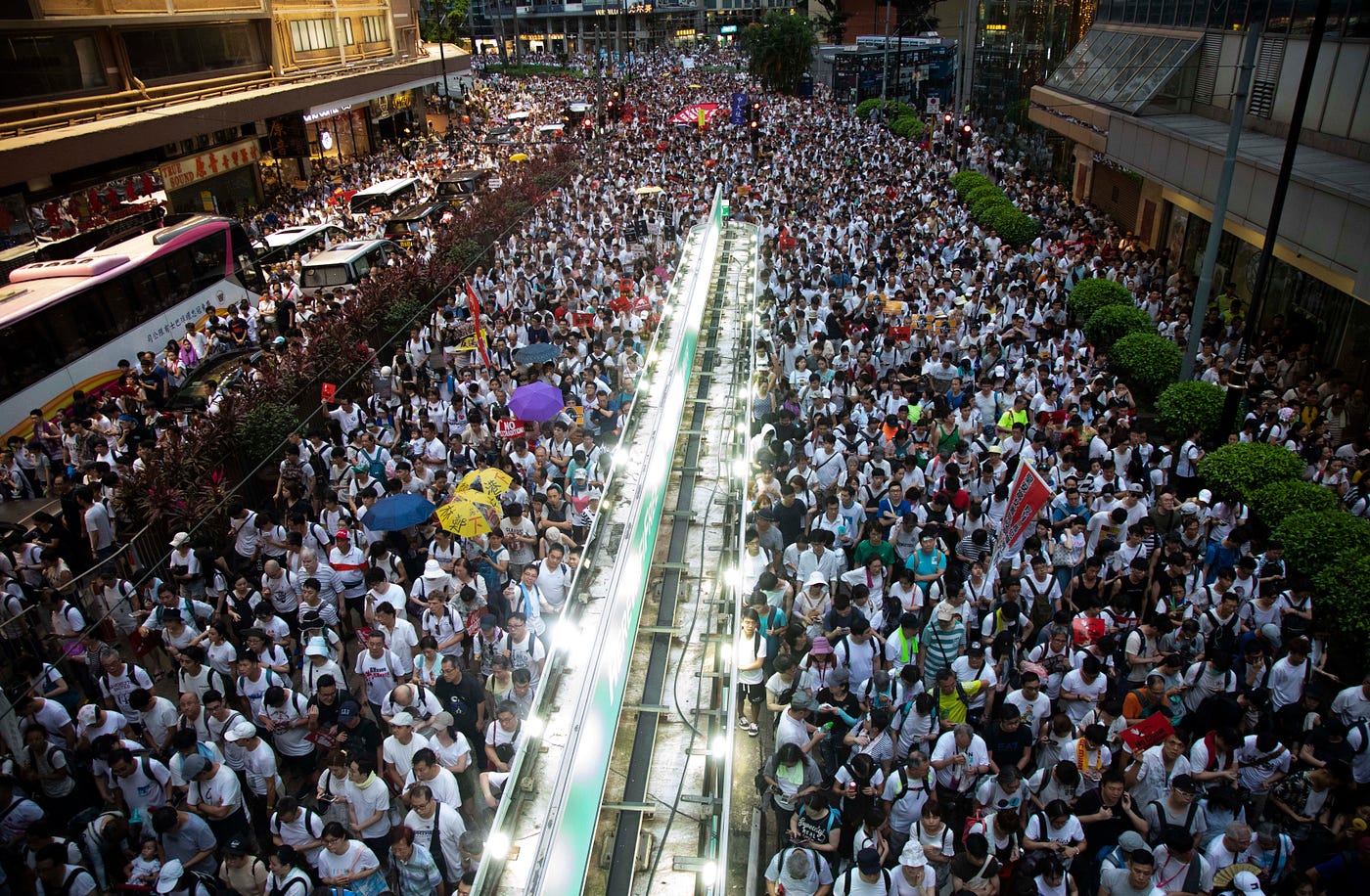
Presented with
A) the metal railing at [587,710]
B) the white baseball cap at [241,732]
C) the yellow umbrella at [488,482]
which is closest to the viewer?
the metal railing at [587,710]

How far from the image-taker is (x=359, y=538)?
8398 millimetres

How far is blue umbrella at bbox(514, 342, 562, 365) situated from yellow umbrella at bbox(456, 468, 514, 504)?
4481 millimetres

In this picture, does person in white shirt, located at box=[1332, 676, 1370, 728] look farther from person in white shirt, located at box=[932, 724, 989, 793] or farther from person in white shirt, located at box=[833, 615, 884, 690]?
person in white shirt, located at box=[833, 615, 884, 690]

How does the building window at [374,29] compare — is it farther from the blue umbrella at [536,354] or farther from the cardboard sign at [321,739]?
the cardboard sign at [321,739]

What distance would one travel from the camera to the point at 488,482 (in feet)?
27.2

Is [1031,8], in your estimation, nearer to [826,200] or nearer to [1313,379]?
[826,200]

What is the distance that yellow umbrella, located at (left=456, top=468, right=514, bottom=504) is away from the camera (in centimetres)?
826

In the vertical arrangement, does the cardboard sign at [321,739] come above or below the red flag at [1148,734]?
below

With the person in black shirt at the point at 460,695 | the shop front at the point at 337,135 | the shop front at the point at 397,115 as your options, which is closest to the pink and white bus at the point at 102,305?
the person in black shirt at the point at 460,695

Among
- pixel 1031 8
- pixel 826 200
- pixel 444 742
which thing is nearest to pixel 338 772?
pixel 444 742

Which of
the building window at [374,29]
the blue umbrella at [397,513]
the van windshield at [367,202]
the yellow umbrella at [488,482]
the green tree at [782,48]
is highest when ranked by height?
the building window at [374,29]

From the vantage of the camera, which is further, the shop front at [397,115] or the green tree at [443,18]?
the green tree at [443,18]

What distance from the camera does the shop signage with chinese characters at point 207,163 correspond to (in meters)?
26.0

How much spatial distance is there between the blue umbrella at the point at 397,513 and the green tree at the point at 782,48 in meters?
50.3
